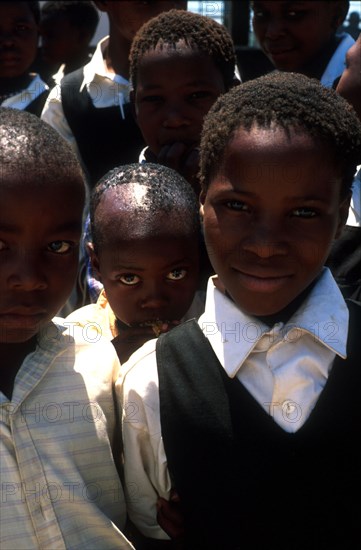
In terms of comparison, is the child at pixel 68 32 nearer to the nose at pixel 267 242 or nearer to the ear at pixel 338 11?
the ear at pixel 338 11

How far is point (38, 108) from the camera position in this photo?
3.48 m

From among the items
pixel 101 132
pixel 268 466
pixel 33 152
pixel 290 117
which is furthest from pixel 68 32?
pixel 268 466

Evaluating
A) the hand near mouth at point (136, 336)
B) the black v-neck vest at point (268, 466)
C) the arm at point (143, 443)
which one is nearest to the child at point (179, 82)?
the hand near mouth at point (136, 336)

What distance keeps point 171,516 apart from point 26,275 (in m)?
0.61

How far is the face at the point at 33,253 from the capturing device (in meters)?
1.64

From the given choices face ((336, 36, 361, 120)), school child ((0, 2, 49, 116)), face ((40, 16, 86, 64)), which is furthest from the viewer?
face ((40, 16, 86, 64))

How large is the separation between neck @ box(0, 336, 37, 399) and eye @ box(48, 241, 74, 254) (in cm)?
22

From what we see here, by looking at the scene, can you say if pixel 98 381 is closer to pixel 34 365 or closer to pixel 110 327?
pixel 34 365

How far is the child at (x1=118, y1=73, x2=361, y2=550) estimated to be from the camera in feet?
5.32

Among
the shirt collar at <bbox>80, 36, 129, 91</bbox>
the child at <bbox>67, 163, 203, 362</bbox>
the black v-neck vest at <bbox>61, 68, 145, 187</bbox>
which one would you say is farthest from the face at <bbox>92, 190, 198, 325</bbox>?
the shirt collar at <bbox>80, 36, 129, 91</bbox>

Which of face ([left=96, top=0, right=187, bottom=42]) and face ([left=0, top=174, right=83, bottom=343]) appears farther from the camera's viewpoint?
face ([left=96, top=0, right=187, bottom=42])

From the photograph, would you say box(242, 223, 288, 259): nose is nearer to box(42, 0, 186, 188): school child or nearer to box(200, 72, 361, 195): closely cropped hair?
box(200, 72, 361, 195): closely cropped hair

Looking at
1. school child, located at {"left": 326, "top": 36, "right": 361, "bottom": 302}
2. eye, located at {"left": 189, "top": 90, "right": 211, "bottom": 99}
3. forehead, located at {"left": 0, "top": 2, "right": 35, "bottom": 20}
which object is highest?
eye, located at {"left": 189, "top": 90, "right": 211, "bottom": 99}

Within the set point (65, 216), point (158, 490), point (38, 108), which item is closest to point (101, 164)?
point (38, 108)
